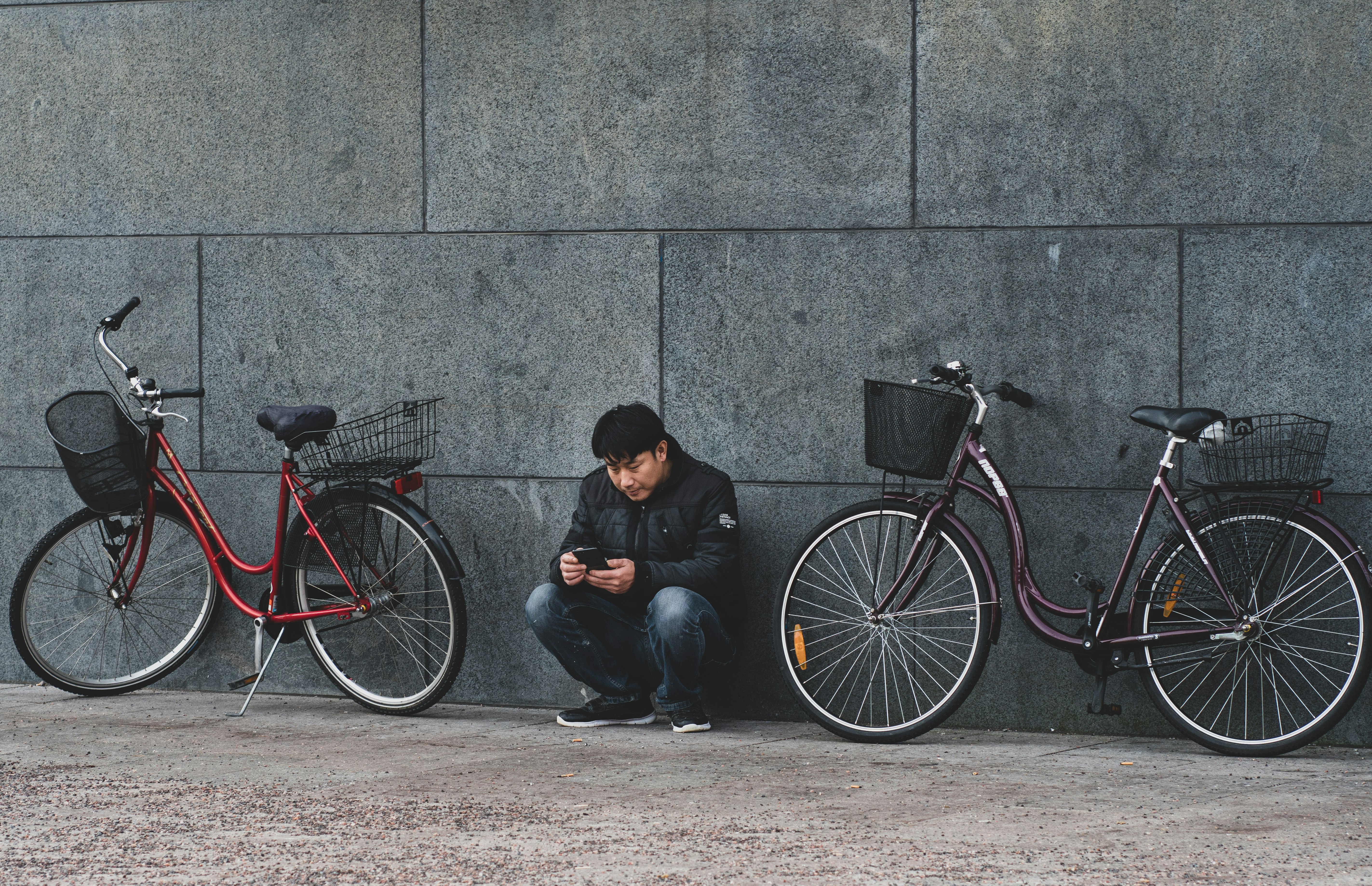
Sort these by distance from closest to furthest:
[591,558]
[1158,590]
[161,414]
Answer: [1158,590] → [591,558] → [161,414]

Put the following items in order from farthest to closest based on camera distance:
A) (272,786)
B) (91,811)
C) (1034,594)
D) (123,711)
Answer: (123,711) → (1034,594) → (272,786) → (91,811)

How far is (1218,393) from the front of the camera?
6.03 m

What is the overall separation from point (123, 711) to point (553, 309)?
253 centimetres

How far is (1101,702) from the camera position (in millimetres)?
5688

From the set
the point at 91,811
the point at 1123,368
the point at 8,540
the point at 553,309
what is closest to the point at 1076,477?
the point at 1123,368

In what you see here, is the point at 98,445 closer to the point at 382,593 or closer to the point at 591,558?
the point at 382,593

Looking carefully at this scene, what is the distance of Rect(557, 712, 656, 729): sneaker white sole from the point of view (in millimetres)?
6242

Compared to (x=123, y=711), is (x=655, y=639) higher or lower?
higher

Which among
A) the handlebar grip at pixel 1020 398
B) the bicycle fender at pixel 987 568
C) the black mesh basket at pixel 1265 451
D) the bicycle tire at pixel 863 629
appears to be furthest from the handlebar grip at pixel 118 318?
the black mesh basket at pixel 1265 451

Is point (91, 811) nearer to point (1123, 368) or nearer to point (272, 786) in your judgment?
point (272, 786)

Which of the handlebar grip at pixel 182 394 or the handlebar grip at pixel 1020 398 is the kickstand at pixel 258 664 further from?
the handlebar grip at pixel 1020 398

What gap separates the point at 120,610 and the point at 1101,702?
176 inches

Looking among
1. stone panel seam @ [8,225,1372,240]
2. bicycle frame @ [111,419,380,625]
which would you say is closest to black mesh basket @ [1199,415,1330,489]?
stone panel seam @ [8,225,1372,240]

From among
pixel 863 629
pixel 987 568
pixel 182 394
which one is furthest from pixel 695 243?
pixel 182 394
